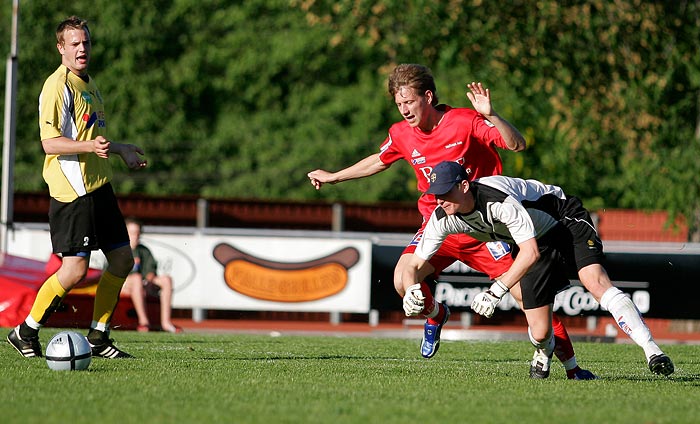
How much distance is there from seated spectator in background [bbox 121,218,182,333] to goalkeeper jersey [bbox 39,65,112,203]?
20.0ft

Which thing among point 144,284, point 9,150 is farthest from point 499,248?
point 9,150

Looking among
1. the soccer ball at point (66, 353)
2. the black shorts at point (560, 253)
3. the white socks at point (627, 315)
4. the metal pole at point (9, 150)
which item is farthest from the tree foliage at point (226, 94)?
the soccer ball at point (66, 353)

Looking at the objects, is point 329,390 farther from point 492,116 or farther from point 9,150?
point 9,150

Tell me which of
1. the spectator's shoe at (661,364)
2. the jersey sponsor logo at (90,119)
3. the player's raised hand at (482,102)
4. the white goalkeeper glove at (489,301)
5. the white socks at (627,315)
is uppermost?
the player's raised hand at (482,102)

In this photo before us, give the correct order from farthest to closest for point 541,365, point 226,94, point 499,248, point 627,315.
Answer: point 226,94 < point 499,248 < point 541,365 < point 627,315

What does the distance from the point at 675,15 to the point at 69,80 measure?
12905mm

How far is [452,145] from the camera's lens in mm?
8469

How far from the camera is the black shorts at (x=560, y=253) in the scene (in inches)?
307

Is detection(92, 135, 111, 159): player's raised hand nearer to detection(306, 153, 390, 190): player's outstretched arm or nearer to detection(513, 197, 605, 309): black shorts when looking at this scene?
detection(306, 153, 390, 190): player's outstretched arm

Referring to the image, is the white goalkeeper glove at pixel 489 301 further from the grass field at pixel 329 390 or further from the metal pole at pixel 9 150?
the metal pole at pixel 9 150

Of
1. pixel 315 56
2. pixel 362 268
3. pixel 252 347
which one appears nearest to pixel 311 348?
pixel 252 347

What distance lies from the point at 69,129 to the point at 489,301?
342 cm

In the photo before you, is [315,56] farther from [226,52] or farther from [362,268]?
[362,268]

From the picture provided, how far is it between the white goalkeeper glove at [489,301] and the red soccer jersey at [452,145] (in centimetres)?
137
